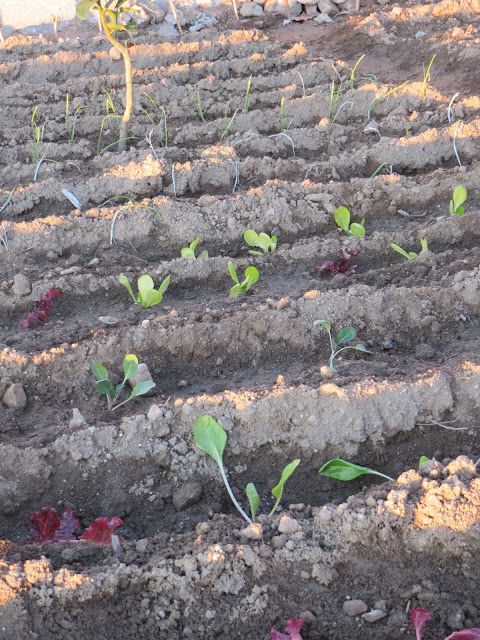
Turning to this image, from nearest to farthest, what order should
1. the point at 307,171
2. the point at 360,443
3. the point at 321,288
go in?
the point at 360,443 < the point at 321,288 < the point at 307,171

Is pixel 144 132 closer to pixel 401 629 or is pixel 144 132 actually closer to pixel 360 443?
pixel 360 443

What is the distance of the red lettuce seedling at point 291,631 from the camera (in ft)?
5.20

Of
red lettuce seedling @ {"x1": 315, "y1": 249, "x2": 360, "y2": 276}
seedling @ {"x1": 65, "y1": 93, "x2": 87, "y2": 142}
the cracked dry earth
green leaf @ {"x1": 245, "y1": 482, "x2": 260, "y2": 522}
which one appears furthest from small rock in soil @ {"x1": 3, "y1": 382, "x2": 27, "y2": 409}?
seedling @ {"x1": 65, "y1": 93, "x2": 87, "y2": 142}

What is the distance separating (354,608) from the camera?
5.58ft

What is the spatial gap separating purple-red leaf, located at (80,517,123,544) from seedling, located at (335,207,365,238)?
203 centimetres

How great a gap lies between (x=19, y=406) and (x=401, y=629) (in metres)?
1.56

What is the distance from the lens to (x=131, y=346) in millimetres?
2658

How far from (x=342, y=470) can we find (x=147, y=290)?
1.24 meters

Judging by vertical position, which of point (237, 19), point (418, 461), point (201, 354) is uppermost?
point (237, 19)

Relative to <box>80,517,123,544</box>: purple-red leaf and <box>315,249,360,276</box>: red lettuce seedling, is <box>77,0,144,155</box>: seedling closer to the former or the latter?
<box>315,249,360,276</box>: red lettuce seedling

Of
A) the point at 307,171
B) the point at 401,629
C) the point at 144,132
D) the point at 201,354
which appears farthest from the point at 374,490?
the point at 144,132

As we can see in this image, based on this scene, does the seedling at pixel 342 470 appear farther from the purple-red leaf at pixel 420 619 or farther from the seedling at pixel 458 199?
the seedling at pixel 458 199

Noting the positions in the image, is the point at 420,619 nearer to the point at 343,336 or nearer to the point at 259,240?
the point at 343,336

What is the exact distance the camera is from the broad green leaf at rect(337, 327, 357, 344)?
2.58m
